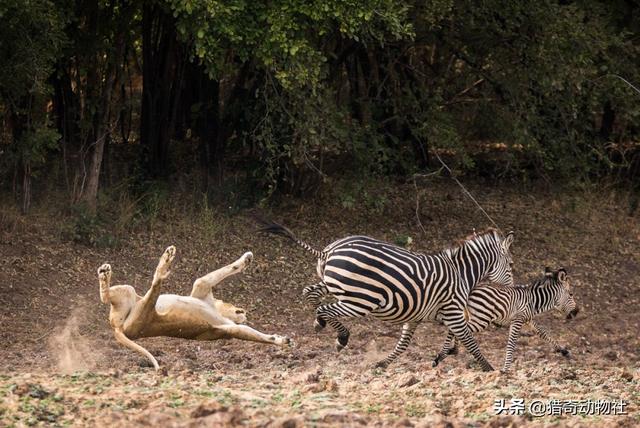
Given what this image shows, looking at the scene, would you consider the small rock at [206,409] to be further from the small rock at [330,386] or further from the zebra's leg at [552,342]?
the zebra's leg at [552,342]

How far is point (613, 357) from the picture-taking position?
12.2 meters

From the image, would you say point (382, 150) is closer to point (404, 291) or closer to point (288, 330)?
point (288, 330)

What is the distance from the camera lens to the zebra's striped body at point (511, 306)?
11.6 m

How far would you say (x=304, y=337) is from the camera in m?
12.4

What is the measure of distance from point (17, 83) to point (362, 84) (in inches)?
223

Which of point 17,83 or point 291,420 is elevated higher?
point 17,83

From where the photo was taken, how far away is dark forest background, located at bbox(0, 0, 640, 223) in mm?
12922

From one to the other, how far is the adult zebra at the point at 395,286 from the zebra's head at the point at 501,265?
30cm

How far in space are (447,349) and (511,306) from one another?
38.8 inches

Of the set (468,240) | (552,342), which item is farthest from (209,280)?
(552,342)

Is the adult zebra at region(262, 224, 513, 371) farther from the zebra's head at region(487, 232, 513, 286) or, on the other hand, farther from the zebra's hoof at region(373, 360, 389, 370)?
the zebra's head at region(487, 232, 513, 286)

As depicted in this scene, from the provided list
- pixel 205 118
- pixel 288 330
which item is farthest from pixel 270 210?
pixel 288 330

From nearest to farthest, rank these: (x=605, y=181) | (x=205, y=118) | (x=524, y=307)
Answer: (x=524, y=307), (x=205, y=118), (x=605, y=181)

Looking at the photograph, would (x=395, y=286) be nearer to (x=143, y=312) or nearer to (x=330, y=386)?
(x=143, y=312)
